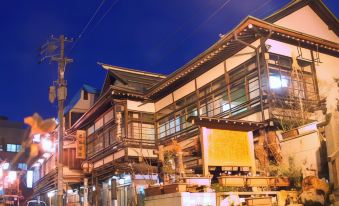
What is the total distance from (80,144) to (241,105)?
697 inches

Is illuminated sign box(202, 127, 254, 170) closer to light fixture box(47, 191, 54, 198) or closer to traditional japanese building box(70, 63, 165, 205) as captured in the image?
traditional japanese building box(70, 63, 165, 205)

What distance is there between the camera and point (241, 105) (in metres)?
20.0

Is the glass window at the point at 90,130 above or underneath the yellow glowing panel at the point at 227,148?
above

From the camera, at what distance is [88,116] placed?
32.1 meters

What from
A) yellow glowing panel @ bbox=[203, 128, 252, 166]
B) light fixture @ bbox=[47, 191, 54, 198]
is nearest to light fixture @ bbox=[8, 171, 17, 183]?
light fixture @ bbox=[47, 191, 54, 198]

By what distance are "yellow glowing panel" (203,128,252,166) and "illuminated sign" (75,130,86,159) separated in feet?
63.9

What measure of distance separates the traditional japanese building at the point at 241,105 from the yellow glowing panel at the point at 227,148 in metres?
0.05

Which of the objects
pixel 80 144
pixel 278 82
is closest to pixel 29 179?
pixel 80 144

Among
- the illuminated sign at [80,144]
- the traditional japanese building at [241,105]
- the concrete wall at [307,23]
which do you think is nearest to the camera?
the traditional japanese building at [241,105]

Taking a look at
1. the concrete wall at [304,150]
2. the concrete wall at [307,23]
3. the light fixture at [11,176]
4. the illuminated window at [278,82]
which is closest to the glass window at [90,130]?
the illuminated window at [278,82]

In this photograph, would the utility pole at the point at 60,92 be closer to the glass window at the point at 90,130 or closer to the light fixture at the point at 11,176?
the glass window at the point at 90,130

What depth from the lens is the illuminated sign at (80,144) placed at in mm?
32562

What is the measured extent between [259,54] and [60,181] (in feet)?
38.1

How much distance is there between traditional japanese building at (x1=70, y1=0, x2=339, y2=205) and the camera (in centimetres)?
1619
